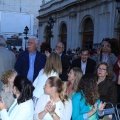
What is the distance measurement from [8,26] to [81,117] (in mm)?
43387

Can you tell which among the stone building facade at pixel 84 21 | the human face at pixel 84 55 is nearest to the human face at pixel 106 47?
the human face at pixel 84 55

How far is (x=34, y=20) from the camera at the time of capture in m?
50.3

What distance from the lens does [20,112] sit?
4.24m

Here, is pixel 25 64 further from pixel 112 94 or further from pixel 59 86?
pixel 59 86

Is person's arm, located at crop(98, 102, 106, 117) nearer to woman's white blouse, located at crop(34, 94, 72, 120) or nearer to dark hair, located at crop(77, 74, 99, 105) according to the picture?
dark hair, located at crop(77, 74, 99, 105)

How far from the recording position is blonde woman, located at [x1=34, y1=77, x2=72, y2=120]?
453 centimetres

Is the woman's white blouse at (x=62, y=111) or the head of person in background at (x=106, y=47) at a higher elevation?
the head of person in background at (x=106, y=47)

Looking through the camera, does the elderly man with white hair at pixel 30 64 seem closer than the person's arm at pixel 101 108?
No

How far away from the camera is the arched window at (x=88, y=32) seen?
24.8 metres

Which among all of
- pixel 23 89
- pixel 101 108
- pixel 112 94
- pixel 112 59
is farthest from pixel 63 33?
pixel 23 89

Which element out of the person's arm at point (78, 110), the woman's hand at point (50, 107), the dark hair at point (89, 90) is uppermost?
the dark hair at point (89, 90)

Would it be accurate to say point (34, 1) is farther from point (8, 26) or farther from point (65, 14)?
point (65, 14)

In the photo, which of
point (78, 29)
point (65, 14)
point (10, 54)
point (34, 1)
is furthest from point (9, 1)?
point (10, 54)

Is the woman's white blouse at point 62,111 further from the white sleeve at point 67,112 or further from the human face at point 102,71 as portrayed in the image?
the human face at point 102,71
